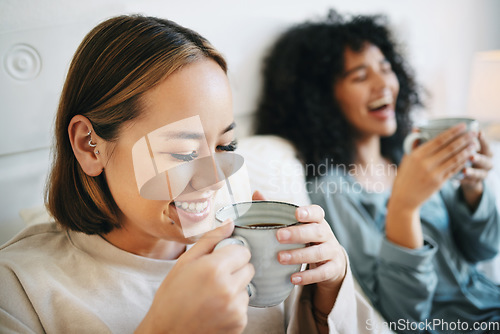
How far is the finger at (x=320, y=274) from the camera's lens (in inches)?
13.7

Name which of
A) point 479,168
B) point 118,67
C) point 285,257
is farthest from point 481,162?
point 118,67

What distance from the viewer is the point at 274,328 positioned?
1.67ft

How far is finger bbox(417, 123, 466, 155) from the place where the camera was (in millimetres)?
669

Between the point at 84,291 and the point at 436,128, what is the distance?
0.65m

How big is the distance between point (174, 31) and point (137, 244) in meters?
0.28

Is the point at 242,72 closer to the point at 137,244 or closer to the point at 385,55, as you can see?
the point at 137,244

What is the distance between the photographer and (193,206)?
1.13ft

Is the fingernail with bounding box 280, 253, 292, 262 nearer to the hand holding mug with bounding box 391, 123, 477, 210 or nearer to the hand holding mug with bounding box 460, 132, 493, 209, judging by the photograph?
the hand holding mug with bounding box 391, 123, 477, 210

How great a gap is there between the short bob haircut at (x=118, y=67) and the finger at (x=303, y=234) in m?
0.18

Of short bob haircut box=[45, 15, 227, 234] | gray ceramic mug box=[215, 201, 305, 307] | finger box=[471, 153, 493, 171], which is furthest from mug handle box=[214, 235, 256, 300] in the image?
finger box=[471, 153, 493, 171]

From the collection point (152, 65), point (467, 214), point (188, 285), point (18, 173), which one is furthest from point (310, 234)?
point (467, 214)

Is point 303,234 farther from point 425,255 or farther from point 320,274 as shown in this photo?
point 425,255

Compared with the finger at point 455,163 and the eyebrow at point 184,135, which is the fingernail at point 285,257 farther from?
the finger at point 455,163

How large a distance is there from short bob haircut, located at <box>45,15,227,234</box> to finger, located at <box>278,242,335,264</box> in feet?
0.64
